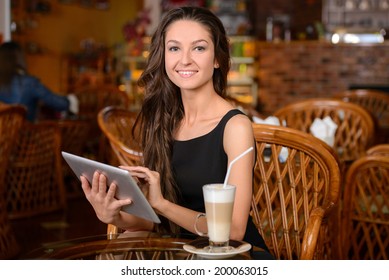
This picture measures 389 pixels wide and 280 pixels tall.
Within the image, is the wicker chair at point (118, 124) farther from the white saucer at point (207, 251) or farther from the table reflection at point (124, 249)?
the white saucer at point (207, 251)

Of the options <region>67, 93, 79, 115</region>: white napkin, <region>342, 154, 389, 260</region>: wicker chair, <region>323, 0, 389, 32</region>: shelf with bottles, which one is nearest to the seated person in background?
<region>67, 93, 79, 115</region>: white napkin

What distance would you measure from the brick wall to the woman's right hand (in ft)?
22.5

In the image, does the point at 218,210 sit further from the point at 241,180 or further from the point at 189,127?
the point at 189,127

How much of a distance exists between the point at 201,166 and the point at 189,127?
0.48ft

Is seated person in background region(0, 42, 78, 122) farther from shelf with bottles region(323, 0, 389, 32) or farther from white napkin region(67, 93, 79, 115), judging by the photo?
shelf with bottles region(323, 0, 389, 32)

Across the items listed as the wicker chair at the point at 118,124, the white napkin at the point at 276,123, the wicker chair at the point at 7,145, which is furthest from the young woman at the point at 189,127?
the wicker chair at the point at 7,145

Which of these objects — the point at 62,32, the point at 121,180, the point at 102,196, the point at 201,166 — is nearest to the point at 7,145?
the point at 201,166

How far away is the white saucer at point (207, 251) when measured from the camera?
1.42 m

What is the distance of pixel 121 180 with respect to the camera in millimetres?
1545

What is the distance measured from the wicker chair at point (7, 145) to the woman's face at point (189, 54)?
194 centimetres

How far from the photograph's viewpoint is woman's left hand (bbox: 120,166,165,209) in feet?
5.44

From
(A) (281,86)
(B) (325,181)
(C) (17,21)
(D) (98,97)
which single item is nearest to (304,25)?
(A) (281,86)

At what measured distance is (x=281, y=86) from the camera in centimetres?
853
